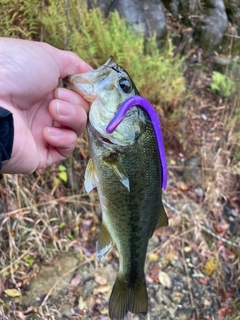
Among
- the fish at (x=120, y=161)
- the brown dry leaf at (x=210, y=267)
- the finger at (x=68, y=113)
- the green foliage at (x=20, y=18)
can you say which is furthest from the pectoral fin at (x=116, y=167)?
the brown dry leaf at (x=210, y=267)

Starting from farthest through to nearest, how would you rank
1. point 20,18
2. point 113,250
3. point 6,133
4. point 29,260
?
point 113,250 → point 20,18 → point 29,260 → point 6,133

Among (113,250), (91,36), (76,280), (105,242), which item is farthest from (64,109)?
(91,36)

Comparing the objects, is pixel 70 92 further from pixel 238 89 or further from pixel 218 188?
pixel 238 89

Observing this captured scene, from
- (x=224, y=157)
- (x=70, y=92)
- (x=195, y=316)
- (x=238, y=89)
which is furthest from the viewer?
(x=238, y=89)

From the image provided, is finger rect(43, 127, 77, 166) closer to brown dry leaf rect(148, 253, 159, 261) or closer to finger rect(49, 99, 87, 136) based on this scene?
finger rect(49, 99, 87, 136)

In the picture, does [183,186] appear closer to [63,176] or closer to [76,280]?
[63,176]

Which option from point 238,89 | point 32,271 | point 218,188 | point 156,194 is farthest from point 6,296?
point 238,89
